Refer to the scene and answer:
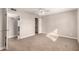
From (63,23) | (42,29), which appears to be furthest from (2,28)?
(63,23)

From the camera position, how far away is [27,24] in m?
1.71

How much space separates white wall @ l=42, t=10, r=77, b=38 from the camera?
5.21 ft

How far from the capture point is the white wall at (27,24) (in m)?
1.66

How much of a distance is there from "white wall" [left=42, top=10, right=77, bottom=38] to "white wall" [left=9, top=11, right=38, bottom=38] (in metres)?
0.28

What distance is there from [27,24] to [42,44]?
2.01 ft

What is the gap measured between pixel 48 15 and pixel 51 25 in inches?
10.0

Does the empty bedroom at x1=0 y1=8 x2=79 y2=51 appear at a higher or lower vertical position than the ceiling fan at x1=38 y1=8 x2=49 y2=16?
lower

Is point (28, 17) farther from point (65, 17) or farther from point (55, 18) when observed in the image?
point (65, 17)

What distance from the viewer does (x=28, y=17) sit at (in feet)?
5.44

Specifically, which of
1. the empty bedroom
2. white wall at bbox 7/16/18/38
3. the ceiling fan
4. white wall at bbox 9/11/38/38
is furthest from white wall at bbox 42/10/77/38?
white wall at bbox 7/16/18/38

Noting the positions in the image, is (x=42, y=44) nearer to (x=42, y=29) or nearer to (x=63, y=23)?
(x=42, y=29)

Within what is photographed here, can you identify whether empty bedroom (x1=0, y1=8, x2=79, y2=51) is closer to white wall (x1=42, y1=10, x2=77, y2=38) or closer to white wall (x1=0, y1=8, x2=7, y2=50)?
white wall (x1=42, y1=10, x2=77, y2=38)
